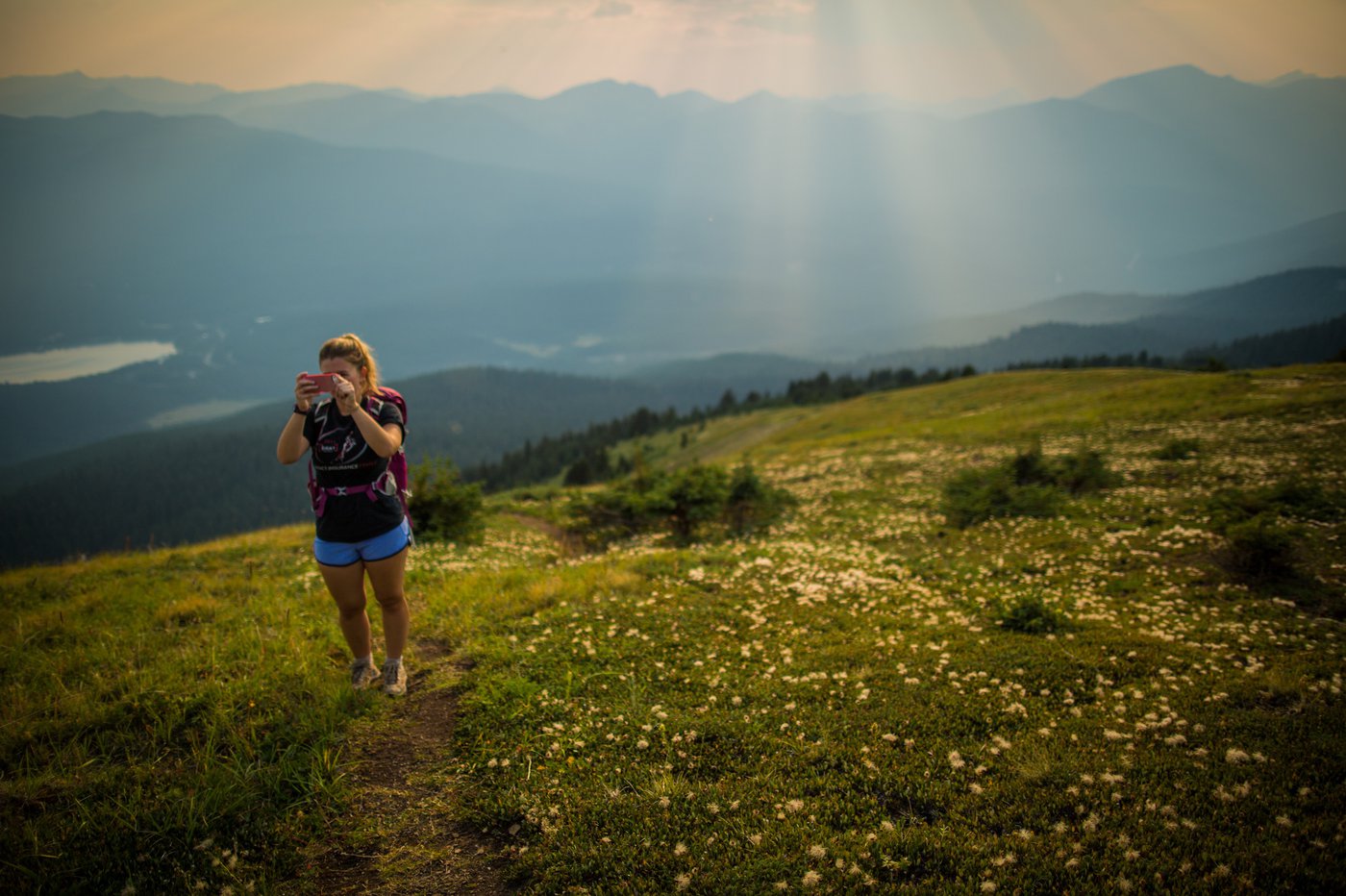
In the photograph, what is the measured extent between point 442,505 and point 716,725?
1325 centimetres

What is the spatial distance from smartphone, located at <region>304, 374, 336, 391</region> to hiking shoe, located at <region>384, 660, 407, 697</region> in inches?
135

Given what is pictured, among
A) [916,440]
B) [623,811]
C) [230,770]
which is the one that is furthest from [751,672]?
[916,440]

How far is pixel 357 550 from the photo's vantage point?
643 cm

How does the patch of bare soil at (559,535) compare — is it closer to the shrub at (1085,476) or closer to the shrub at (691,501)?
the shrub at (691,501)

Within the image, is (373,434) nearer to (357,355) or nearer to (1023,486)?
(357,355)

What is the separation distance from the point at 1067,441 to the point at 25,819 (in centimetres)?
3117

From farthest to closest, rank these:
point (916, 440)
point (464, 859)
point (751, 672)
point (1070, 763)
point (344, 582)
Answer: point (916, 440)
point (751, 672)
point (344, 582)
point (1070, 763)
point (464, 859)

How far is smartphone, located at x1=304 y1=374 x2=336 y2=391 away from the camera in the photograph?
578 cm

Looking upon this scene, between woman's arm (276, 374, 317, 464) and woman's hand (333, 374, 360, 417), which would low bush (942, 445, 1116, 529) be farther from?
woman's arm (276, 374, 317, 464)

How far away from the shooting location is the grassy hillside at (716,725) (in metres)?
4.41

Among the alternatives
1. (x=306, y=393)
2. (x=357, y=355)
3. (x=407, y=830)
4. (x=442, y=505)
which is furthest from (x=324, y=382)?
(x=442, y=505)

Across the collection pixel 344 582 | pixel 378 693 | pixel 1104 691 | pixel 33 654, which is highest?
pixel 344 582

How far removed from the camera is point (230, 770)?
538 cm

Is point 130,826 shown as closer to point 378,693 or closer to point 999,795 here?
point 378,693
